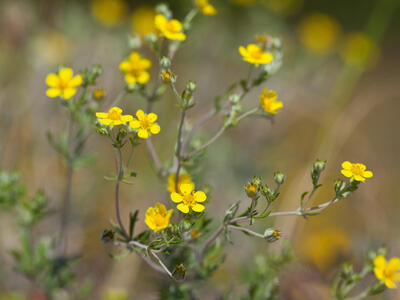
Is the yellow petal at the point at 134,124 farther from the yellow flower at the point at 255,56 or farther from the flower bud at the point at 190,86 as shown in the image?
the yellow flower at the point at 255,56

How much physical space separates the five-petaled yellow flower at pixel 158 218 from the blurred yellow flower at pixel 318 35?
4411 mm

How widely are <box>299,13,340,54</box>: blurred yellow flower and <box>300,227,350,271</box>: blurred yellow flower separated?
8.65 feet

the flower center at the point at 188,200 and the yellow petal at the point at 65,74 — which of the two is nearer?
the flower center at the point at 188,200

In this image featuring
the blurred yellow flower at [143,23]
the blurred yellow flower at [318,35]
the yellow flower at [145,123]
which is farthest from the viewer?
the blurred yellow flower at [318,35]

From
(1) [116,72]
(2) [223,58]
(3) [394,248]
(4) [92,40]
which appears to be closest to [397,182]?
(3) [394,248]

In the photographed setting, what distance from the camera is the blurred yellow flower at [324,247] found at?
3.40m

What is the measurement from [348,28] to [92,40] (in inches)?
193

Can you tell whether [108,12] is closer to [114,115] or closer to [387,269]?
[114,115]

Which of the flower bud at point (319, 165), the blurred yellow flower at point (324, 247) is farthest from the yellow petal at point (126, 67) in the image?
the blurred yellow flower at point (324, 247)

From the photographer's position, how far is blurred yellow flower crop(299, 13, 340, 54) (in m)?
5.66

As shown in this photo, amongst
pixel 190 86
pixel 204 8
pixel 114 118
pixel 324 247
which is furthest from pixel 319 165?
pixel 324 247

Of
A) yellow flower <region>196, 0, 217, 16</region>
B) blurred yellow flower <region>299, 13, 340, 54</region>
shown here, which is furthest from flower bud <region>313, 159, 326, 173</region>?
blurred yellow flower <region>299, 13, 340, 54</region>

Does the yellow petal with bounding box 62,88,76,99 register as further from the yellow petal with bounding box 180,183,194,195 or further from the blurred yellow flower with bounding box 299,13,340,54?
the blurred yellow flower with bounding box 299,13,340,54

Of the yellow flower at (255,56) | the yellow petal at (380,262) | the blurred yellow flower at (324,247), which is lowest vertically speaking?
the blurred yellow flower at (324,247)
